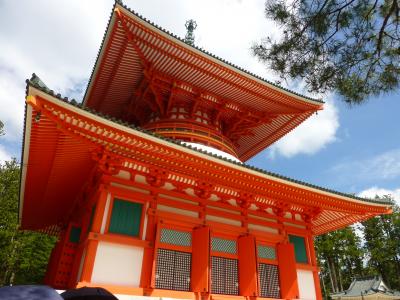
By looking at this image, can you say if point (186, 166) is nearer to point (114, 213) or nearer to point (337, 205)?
point (114, 213)

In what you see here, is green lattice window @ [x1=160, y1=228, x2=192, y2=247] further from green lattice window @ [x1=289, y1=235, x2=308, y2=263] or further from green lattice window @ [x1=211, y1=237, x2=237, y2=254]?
green lattice window @ [x1=289, y1=235, x2=308, y2=263]

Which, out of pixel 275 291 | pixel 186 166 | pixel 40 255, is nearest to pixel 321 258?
pixel 40 255

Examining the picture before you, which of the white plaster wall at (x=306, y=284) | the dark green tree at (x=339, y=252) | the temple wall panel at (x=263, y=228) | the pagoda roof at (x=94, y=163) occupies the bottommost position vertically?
the white plaster wall at (x=306, y=284)

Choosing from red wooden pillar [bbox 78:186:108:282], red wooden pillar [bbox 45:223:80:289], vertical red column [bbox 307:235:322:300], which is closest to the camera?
red wooden pillar [bbox 78:186:108:282]

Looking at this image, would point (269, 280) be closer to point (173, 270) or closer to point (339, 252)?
point (173, 270)

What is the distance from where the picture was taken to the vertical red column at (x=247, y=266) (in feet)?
28.4

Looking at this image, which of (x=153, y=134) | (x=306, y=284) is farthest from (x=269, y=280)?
(x=153, y=134)

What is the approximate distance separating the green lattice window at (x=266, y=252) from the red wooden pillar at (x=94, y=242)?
4.94m

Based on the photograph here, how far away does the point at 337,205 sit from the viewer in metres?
10.3

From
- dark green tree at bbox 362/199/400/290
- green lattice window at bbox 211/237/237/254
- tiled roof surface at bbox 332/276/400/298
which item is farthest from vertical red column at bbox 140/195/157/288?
dark green tree at bbox 362/199/400/290

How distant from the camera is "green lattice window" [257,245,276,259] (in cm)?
962

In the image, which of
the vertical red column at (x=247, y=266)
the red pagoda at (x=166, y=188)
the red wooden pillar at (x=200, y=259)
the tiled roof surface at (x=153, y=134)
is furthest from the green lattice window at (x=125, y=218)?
the vertical red column at (x=247, y=266)

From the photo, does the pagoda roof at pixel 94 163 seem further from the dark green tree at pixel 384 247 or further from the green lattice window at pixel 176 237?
the dark green tree at pixel 384 247

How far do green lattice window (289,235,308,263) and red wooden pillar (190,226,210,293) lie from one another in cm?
362
